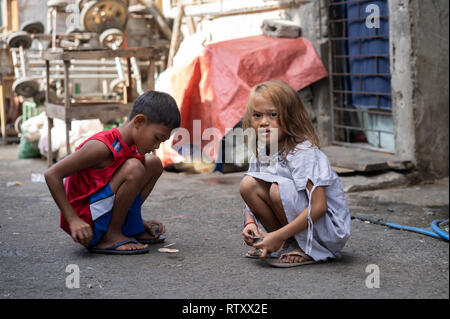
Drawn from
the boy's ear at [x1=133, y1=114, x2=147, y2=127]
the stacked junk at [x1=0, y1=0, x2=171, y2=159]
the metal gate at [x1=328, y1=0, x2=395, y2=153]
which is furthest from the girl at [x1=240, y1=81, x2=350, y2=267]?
the stacked junk at [x1=0, y1=0, x2=171, y2=159]

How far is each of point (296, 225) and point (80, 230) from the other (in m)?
1.04

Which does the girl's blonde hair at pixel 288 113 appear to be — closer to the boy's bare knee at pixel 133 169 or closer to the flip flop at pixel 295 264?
the flip flop at pixel 295 264

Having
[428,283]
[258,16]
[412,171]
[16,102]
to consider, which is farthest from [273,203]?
[16,102]

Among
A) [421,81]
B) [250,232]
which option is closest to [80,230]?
[250,232]

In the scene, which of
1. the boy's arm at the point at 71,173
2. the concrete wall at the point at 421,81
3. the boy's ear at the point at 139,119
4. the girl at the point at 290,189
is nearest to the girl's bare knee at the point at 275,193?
the girl at the point at 290,189

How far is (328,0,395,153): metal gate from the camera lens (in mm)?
5652

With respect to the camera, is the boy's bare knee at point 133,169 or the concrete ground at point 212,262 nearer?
the concrete ground at point 212,262

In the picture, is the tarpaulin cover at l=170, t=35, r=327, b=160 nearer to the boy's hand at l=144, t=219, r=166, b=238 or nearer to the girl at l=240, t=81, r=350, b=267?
the boy's hand at l=144, t=219, r=166, b=238

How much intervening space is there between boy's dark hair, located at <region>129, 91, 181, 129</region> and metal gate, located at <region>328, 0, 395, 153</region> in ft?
9.70

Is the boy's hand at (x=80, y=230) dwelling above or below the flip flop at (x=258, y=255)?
above

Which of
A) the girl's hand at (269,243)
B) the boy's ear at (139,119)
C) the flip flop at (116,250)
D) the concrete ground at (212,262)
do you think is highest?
the boy's ear at (139,119)

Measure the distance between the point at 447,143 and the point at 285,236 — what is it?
10.3 feet

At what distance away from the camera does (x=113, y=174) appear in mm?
3168

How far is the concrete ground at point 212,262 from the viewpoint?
2.62 meters
